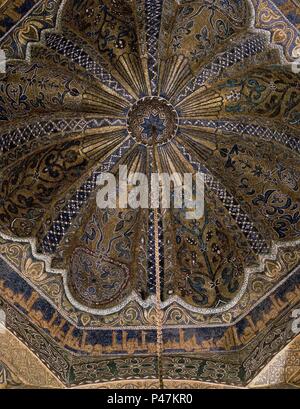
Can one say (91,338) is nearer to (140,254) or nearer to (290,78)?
(140,254)

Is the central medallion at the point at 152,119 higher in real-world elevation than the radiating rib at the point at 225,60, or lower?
lower

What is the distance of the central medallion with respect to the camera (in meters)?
12.3

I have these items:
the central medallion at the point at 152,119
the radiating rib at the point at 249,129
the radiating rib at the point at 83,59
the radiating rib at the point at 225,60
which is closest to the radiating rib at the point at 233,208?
the central medallion at the point at 152,119

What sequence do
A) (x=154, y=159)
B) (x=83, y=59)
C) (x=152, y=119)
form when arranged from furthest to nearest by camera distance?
1. (x=154, y=159)
2. (x=152, y=119)
3. (x=83, y=59)

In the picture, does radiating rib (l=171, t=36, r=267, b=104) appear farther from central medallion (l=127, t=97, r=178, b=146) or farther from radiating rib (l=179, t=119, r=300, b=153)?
radiating rib (l=179, t=119, r=300, b=153)

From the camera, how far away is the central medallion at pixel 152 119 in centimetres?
1230

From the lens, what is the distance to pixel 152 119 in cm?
1232

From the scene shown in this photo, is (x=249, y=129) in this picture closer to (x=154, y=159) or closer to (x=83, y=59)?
(x=154, y=159)

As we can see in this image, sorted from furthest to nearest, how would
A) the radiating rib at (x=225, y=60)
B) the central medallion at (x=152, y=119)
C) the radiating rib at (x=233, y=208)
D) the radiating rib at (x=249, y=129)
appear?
the central medallion at (x=152, y=119)
the radiating rib at (x=233, y=208)
the radiating rib at (x=249, y=129)
the radiating rib at (x=225, y=60)

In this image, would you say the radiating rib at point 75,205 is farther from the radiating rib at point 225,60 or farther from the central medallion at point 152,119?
the radiating rib at point 225,60

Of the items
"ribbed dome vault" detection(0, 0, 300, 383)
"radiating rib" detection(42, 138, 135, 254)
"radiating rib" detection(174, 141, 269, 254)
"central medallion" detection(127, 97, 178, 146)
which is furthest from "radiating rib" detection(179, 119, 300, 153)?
"radiating rib" detection(42, 138, 135, 254)

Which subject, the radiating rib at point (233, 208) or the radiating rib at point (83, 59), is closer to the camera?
the radiating rib at point (83, 59)

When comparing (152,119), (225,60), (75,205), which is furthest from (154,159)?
(225,60)

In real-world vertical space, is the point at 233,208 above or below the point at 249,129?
below
